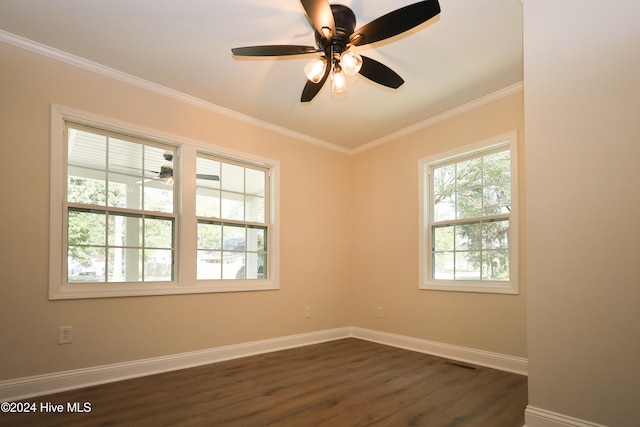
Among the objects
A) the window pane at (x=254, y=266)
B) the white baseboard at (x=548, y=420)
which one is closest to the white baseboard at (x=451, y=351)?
the white baseboard at (x=548, y=420)

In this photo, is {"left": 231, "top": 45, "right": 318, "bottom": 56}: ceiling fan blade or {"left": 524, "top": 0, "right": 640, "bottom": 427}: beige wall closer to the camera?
{"left": 524, "top": 0, "right": 640, "bottom": 427}: beige wall

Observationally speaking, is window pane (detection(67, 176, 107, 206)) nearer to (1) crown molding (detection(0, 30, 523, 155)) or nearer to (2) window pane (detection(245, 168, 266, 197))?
(1) crown molding (detection(0, 30, 523, 155))

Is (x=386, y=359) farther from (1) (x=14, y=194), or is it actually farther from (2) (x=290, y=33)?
(1) (x=14, y=194)

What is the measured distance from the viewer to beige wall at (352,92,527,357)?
3295 mm

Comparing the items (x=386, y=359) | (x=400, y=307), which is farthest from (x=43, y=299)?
(x=400, y=307)

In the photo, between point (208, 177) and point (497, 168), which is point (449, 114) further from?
point (208, 177)

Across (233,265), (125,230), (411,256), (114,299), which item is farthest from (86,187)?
(411,256)

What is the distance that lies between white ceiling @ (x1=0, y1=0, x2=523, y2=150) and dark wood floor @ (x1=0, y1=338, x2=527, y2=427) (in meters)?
2.62

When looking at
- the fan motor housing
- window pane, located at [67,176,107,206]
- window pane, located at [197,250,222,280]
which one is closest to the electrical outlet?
window pane, located at [67,176,107,206]

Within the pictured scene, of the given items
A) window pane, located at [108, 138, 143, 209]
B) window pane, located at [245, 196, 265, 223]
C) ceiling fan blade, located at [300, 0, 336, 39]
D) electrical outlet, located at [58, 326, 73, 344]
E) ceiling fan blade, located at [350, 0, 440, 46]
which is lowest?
electrical outlet, located at [58, 326, 73, 344]

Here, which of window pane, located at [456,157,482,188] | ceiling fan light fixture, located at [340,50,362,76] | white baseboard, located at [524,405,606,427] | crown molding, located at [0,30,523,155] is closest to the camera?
white baseboard, located at [524,405,606,427]

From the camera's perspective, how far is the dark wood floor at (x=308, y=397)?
2.23m

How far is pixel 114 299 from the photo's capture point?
9.75 ft

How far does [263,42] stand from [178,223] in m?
1.86
